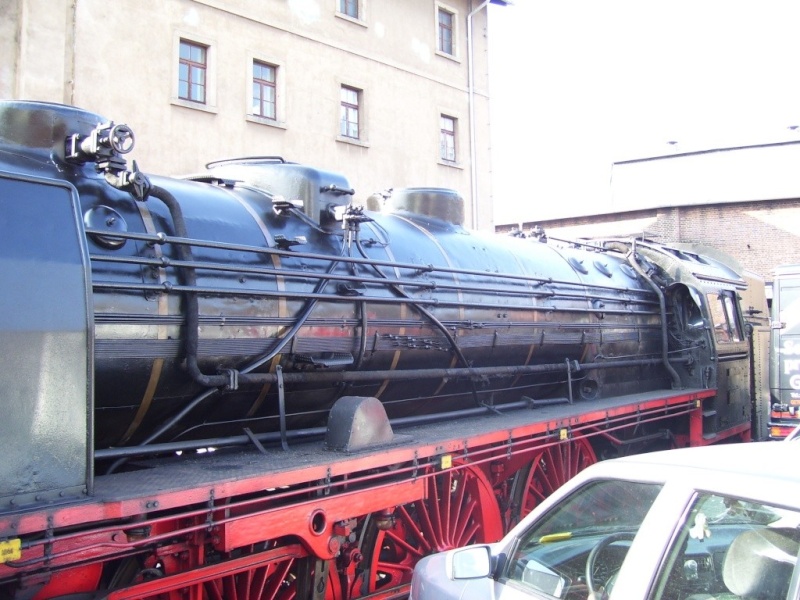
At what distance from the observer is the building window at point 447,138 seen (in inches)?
791

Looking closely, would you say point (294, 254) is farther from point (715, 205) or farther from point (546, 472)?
point (715, 205)

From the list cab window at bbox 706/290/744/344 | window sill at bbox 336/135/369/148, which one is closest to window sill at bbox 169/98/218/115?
window sill at bbox 336/135/369/148

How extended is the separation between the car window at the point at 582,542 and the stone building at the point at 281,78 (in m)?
11.9

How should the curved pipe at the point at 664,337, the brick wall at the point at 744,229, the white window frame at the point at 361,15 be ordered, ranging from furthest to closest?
the brick wall at the point at 744,229 → the white window frame at the point at 361,15 → the curved pipe at the point at 664,337

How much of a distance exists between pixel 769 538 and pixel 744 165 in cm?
3283

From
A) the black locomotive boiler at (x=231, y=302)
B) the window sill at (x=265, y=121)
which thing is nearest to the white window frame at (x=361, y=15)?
the window sill at (x=265, y=121)

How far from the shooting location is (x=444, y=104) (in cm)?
2014

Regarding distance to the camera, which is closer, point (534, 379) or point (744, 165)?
point (534, 379)

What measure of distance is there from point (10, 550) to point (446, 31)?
66.3 feet

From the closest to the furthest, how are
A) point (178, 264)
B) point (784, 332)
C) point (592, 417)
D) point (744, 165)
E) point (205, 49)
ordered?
point (178, 264) < point (592, 417) < point (784, 332) < point (205, 49) < point (744, 165)

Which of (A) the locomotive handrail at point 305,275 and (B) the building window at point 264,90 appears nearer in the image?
(A) the locomotive handrail at point 305,275

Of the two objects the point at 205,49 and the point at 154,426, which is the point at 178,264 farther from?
the point at 205,49

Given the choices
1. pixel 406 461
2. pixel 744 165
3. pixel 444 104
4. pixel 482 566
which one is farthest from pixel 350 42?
pixel 744 165

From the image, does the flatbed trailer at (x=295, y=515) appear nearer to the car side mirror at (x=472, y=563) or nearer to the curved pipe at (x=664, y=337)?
the car side mirror at (x=472, y=563)
